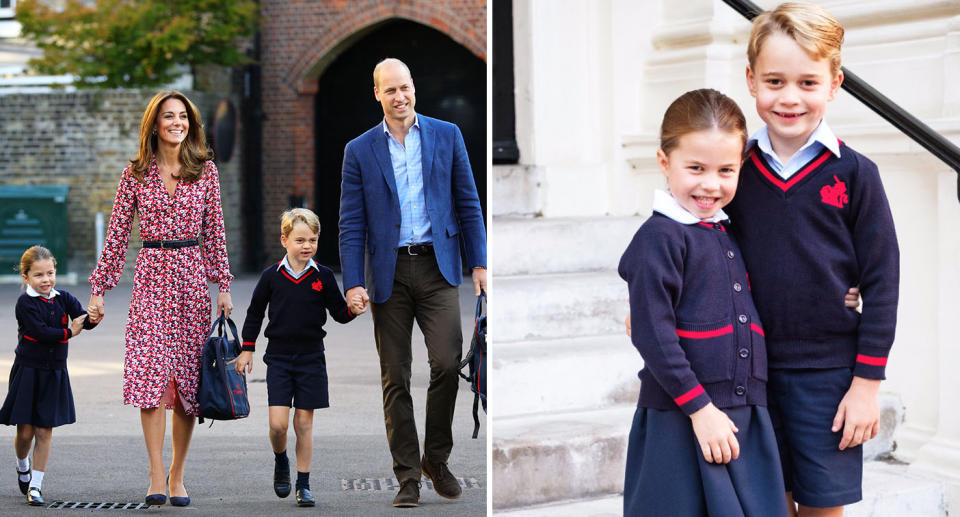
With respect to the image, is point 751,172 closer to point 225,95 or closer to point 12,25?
point 225,95

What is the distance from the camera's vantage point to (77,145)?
60.1 ft

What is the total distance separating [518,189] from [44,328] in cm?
220

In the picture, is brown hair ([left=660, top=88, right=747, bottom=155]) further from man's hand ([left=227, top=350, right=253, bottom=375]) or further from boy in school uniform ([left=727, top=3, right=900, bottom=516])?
man's hand ([left=227, top=350, right=253, bottom=375])

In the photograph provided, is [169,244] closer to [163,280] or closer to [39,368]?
[163,280]

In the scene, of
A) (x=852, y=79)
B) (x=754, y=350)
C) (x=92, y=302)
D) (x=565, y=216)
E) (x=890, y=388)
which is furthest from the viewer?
(x=565, y=216)

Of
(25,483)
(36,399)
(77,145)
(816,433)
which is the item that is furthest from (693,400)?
(77,145)

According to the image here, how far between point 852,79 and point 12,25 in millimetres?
17825

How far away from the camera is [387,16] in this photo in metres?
18.4

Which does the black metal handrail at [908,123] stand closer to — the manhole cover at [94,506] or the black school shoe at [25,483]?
the manhole cover at [94,506]

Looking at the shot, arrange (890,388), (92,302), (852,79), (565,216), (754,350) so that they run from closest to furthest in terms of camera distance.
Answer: (754,350), (852,79), (890,388), (92,302), (565,216)

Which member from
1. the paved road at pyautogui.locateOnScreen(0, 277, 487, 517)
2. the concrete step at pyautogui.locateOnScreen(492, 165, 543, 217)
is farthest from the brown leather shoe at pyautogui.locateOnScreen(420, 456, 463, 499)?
the concrete step at pyautogui.locateOnScreen(492, 165, 543, 217)

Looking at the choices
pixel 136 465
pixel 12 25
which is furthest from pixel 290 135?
pixel 136 465

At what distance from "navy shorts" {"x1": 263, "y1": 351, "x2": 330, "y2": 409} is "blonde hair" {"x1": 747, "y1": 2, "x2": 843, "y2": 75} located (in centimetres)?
273

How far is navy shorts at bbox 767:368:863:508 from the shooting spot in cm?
280
